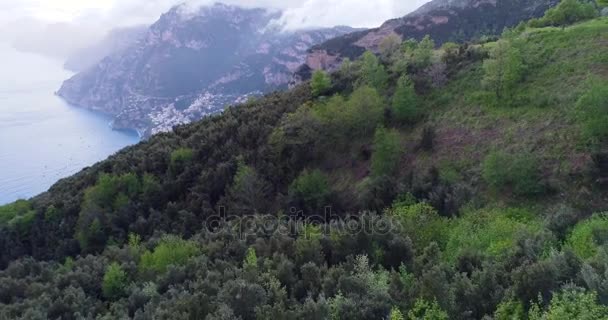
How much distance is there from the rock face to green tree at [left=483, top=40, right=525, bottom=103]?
6469 centimetres

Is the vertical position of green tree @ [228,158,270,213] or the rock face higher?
the rock face

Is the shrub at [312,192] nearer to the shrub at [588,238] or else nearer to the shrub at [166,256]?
the shrub at [166,256]

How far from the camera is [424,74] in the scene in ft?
137

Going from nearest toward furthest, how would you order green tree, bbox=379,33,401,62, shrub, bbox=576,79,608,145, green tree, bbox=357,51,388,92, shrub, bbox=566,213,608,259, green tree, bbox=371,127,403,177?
shrub, bbox=566,213,608,259 < shrub, bbox=576,79,608,145 < green tree, bbox=371,127,403,177 < green tree, bbox=357,51,388,92 < green tree, bbox=379,33,401,62

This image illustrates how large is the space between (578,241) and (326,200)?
60.3 feet

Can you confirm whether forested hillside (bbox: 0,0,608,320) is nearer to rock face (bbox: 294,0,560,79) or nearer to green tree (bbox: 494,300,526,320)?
green tree (bbox: 494,300,526,320)

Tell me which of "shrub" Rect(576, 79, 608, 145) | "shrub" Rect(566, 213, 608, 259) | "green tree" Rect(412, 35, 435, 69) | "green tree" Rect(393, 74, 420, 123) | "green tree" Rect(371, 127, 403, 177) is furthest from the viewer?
"green tree" Rect(412, 35, 435, 69)

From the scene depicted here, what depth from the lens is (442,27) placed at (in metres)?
111

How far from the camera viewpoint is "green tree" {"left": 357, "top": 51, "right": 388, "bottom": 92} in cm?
4288

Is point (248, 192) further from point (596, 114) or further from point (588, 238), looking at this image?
point (588, 238)

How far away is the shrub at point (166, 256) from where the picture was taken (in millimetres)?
24500

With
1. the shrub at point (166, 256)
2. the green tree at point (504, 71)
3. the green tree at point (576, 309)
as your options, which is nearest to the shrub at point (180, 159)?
the shrub at point (166, 256)

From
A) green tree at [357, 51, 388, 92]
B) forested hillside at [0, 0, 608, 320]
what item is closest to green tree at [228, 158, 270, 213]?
forested hillside at [0, 0, 608, 320]

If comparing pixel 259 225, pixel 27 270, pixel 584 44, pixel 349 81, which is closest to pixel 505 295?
pixel 259 225
